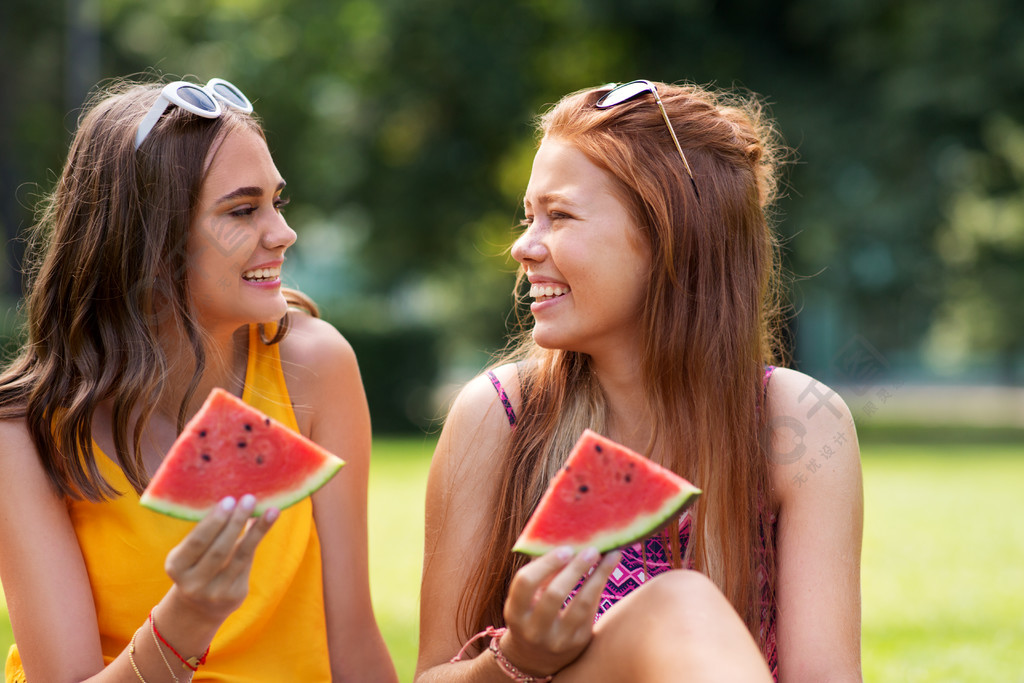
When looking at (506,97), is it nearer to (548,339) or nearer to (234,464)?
(548,339)

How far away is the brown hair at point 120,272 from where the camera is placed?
312 centimetres

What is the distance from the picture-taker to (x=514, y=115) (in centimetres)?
2045

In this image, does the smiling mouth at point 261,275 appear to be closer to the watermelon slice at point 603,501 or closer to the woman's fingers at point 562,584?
the watermelon slice at point 603,501

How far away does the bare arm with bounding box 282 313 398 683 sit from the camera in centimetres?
350

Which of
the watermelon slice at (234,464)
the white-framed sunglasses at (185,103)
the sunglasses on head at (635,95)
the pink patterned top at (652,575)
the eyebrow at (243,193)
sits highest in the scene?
the white-framed sunglasses at (185,103)

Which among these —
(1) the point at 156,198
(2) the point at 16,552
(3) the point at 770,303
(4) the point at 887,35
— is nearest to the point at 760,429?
(3) the point at 770,303

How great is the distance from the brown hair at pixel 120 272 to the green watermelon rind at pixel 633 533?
130cm

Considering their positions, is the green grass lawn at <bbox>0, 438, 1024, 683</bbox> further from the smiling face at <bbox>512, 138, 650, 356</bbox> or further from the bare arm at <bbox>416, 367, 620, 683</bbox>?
the smiling face at <bbox>512, 138, 650, 356</bbox>

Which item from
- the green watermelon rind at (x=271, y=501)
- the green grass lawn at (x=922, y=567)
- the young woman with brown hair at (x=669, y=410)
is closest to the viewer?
A: the green watermelon rind at (x=271, y=501)

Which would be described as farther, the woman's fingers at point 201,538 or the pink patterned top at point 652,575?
the pink patterned top at point 652,575

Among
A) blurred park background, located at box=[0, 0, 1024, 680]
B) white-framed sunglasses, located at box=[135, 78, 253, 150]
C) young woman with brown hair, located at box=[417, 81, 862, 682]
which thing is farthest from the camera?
blurred park background, located at box=[0, 0, 1024, 680]

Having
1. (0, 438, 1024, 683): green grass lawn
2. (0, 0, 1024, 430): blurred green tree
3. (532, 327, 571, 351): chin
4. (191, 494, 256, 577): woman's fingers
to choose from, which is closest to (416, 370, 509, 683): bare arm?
(532, 327, 571, 351): chin

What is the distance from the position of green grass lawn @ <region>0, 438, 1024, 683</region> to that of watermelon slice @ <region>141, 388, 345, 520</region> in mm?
2767

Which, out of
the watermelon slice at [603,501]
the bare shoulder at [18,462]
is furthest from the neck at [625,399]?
the bare shoulder at [18,462]
